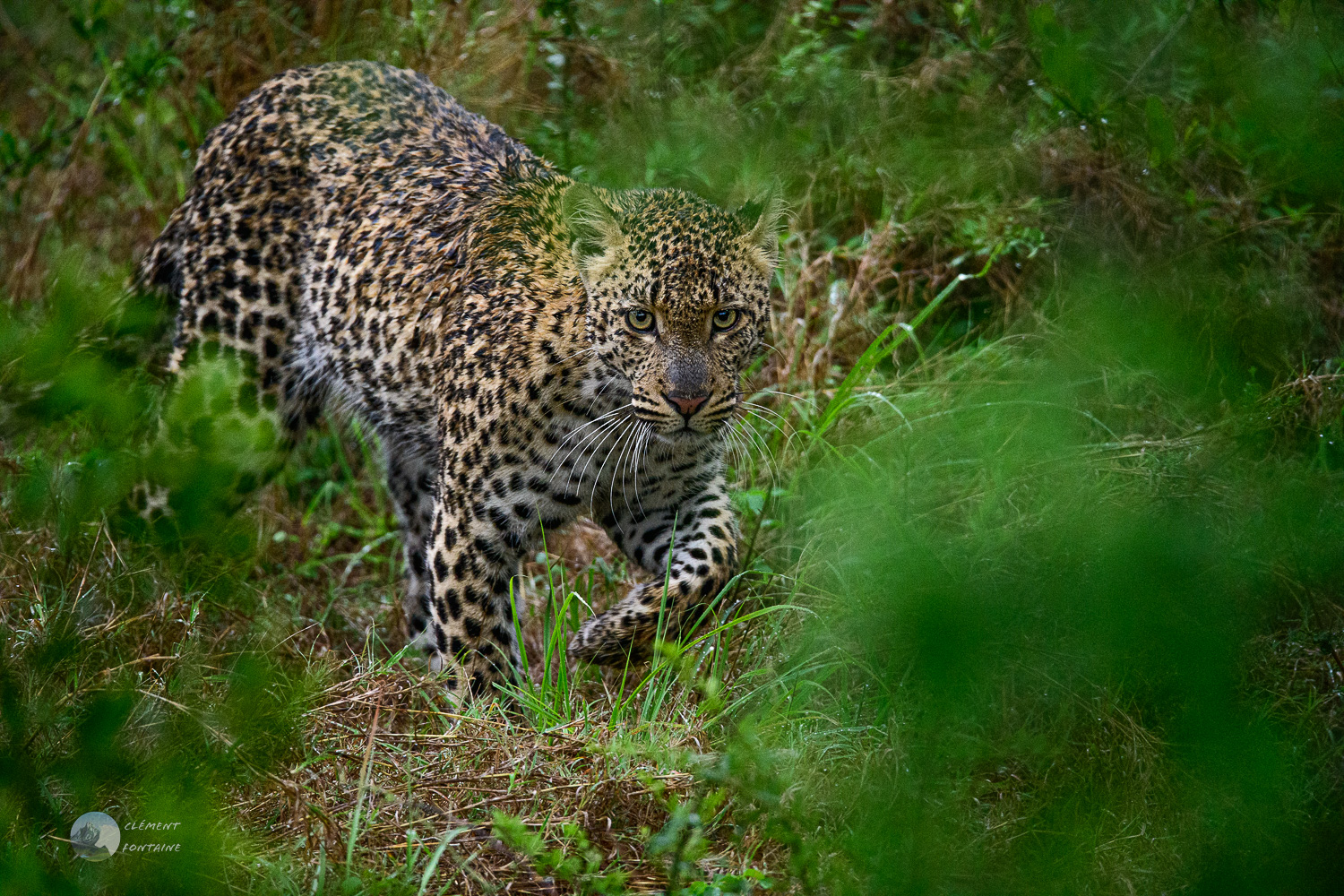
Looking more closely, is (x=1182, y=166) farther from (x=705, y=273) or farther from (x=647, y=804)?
(x=647, y=804)

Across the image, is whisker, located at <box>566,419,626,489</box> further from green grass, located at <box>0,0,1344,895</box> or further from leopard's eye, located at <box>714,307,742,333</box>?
green grass, located at <box>0,0,1344,895</box>

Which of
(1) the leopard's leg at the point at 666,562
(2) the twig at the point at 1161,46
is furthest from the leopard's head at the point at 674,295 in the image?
(2) the twig at the point at 1161,46

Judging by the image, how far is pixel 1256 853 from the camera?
7.83ft

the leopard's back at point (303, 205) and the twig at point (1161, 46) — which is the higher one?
the twig at point (1161, 46)

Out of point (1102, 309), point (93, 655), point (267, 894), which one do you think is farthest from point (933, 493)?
point (93, 655)

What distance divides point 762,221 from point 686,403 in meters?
0.85

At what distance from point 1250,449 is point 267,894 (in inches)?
102

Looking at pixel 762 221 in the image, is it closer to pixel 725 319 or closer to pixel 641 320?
pixel 725 319

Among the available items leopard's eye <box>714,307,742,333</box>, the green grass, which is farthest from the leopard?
the green grass

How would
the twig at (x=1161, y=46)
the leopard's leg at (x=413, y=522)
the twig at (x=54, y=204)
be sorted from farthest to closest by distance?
the twig at (x=54, y=204)
the leopard's leg at (x=413, y=522)
the twig at (x=1161, y=46)

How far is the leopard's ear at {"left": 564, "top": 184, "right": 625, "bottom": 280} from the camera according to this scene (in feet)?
16.3

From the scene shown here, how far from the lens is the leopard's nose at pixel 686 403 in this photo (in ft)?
15.4

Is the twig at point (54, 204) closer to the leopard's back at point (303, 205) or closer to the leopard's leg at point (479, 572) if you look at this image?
the leopard's back at point (303, 205)

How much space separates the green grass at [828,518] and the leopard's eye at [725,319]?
2.32ft
